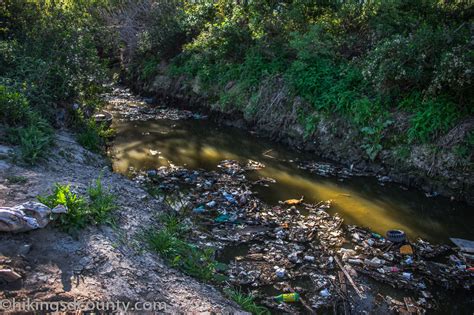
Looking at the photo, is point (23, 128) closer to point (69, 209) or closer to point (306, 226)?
point (69, 209)

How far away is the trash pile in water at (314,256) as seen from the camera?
4812 mm

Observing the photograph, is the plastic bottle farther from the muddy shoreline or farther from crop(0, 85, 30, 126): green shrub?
crop(0, 85, 30, 126): green shrub

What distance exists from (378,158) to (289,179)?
8.03 feet

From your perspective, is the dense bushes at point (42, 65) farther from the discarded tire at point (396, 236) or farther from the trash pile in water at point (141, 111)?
the discarded tire at point (396, 236)

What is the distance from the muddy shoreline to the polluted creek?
300 millimetres

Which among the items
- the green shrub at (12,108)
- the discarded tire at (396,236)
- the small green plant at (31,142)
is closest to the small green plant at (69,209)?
the small green plant at (31,142)

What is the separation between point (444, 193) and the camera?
7.86 metres

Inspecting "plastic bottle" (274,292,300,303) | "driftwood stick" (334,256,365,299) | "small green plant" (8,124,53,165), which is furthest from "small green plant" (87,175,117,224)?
"driftwood stick" (334,256,365,299)

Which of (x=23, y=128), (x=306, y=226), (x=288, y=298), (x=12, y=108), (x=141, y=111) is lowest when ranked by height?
(x=141, y=111)

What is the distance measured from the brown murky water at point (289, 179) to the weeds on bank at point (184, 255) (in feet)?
8.60

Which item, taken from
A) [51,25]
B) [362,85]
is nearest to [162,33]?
[51,25]

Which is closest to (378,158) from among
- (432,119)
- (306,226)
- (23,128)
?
(432,119)

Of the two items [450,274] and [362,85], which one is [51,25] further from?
[450,274]

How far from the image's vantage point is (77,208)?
14.4 feet
